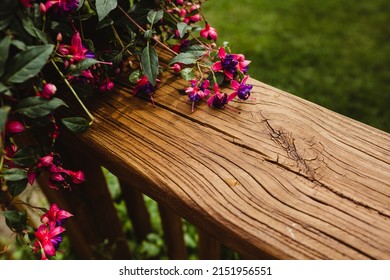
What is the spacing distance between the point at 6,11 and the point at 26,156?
32 cm

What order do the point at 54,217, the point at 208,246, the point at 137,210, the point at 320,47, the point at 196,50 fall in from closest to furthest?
the point at 54,217 < the point at 196,50 < the point at 208,246 < the point at 137,210 < the point at 320,47

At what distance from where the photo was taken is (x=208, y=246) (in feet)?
4.88

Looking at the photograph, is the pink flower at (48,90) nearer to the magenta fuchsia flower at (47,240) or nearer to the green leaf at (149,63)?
the green leaf at (149,63)

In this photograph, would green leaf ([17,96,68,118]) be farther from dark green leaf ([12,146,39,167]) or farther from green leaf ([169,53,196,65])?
green leaf ([169,53,196,65])

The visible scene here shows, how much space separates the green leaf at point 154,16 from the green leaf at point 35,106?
35cm

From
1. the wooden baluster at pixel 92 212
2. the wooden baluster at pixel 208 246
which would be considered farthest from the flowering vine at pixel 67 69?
the wooden baluster at pixel 208 246

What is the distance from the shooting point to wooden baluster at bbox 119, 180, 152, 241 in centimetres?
164

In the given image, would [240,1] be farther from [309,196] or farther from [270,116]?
[309,196]

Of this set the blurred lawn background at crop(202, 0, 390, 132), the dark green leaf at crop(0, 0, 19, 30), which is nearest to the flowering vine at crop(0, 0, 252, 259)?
the dark green leaf at crop(0, 0, 19, 30)

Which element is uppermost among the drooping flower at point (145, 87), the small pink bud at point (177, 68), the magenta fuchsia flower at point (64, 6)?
the small pink bud at point (177, 68)

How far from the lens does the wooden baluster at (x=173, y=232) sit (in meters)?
1.47

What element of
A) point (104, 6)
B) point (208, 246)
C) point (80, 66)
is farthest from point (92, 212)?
point (104, 6)

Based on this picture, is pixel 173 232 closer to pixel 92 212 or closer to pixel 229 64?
pixel 92 212

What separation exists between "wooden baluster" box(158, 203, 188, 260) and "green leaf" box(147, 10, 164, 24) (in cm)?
72
